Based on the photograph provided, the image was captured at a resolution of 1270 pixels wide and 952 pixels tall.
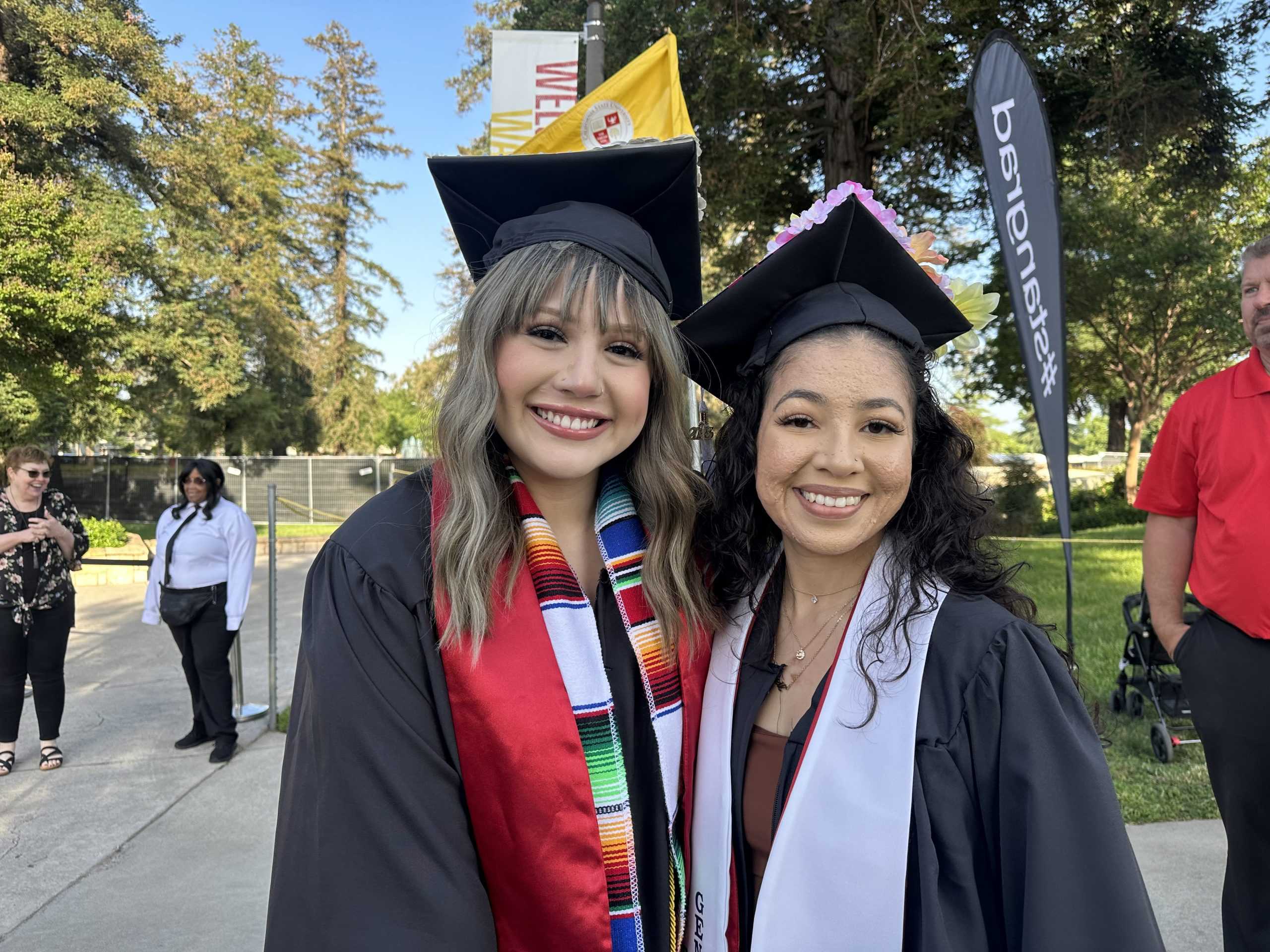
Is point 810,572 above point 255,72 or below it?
below

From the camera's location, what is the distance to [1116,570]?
484 inches

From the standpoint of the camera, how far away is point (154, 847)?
13.6 ft

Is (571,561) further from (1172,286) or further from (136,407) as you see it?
(136,407)

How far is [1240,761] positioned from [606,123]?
514cm

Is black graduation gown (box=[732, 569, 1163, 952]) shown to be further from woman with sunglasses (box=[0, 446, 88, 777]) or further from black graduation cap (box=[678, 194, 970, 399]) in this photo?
woman with sunglasses (box=[0, 446, 88, 777])

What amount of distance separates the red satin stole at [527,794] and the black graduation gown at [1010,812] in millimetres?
452

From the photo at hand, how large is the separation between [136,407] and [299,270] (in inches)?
490

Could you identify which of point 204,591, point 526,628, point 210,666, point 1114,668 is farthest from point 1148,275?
point 526,628

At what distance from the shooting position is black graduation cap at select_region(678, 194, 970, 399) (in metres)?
1.69

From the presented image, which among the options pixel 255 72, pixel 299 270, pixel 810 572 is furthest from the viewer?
pixel 299 270

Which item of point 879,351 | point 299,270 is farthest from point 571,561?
point 299,270

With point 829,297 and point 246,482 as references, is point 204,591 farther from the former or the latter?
point 246,482

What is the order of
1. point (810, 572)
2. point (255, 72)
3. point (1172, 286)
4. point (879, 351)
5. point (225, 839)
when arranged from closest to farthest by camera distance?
point (879, 351)
point (810, 572)
point (225, 839)
point (1172, 286)
point (255, 72)

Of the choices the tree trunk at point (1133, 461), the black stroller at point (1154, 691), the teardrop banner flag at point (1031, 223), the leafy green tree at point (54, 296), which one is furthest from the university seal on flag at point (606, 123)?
the tree trunk at point (1133, 461)
